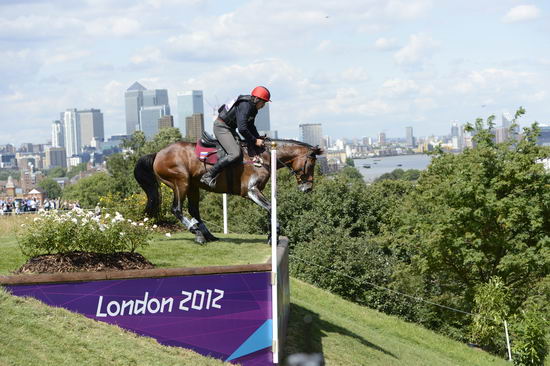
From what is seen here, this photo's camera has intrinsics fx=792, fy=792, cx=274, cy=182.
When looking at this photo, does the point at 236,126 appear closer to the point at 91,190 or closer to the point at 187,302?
the point at 187,302

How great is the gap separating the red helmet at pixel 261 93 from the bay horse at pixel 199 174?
43.2 inches

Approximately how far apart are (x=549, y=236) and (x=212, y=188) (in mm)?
20864

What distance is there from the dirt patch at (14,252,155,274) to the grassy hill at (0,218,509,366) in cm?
122

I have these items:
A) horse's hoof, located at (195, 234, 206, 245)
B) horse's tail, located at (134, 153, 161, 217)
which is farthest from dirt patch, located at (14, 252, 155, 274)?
horse's tail, located at (134, 153, 161, 217)

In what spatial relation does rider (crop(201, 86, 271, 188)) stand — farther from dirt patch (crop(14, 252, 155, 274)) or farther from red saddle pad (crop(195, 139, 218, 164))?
dirt patch (crop(14, 252, 155, 274))

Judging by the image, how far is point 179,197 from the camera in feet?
50.2

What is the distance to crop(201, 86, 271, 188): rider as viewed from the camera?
14.0 metres

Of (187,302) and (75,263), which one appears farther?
(75,263)

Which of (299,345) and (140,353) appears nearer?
(140,353)

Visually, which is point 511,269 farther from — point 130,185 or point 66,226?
point 130,185

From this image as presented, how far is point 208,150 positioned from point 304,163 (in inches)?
72.0

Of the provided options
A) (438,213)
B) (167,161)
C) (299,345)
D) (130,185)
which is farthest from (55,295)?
(130,185)

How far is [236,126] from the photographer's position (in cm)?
1465

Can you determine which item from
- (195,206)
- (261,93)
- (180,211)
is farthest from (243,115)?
(195,206)
